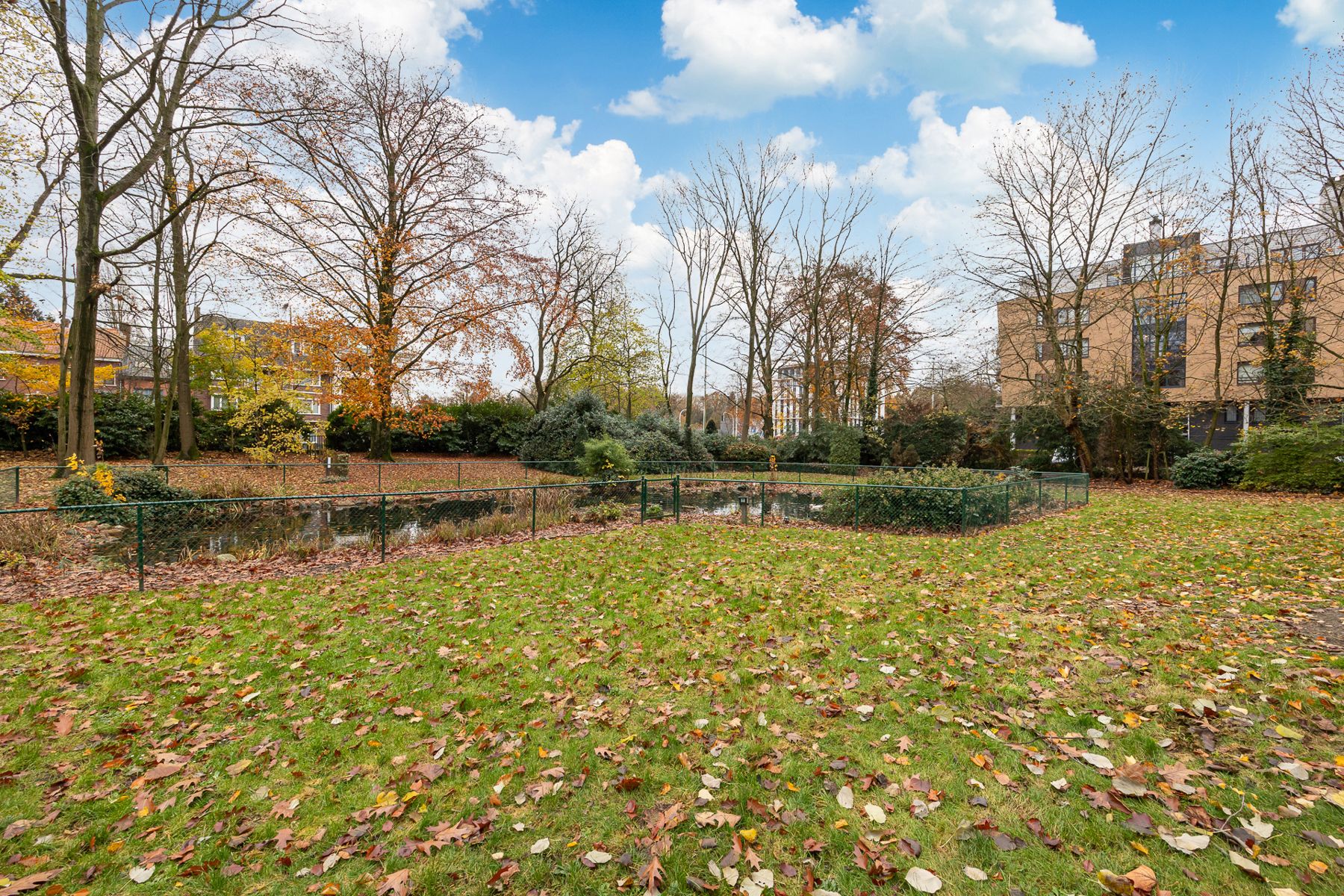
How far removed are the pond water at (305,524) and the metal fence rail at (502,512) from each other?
0.02 meters

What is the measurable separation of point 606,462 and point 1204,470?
19.2 metres

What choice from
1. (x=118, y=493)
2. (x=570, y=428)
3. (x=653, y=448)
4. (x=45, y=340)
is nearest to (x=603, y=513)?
(x=118, y=493)

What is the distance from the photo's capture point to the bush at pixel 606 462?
727 inches

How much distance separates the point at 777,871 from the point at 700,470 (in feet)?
65.8

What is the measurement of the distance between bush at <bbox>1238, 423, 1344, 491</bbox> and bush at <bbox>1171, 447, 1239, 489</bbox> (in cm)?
64

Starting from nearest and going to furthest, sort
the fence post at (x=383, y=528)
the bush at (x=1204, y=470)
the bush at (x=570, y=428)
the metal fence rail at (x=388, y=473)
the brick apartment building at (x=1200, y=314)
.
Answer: the fence post at (x=383, y=528) → the metal fence rail at (x=388, y=473) → the bush at (x=1204, y=470) → the brick apartment building at (x=1200, y=314) → the bush at (x=570, y=428)

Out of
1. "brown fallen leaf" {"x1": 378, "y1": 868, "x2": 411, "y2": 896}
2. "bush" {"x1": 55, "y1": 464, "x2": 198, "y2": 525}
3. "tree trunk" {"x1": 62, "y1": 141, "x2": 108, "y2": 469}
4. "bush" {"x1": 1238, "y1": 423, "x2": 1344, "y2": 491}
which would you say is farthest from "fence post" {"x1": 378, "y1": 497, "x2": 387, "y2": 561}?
"bush" {"x1": 1238, "y1": 423, "x2": 1344, "y2": 491}

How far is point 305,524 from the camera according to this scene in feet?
31.9

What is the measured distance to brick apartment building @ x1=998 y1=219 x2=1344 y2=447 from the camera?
17984mm

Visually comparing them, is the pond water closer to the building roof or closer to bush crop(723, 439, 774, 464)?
the building roof

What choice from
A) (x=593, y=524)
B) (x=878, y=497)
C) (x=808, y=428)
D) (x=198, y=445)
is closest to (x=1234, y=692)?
(x=878, y=497)

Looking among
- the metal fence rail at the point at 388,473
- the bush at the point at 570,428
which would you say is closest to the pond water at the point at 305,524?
the metal fence rail at the point at 388,473

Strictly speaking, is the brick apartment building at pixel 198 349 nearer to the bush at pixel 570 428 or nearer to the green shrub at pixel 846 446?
the bush at pixel 570 428

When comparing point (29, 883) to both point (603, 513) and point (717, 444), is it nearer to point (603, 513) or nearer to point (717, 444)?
point (603, 513)
